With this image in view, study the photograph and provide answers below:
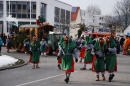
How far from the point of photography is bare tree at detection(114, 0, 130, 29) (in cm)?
6589

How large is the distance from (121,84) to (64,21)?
46.8 meters

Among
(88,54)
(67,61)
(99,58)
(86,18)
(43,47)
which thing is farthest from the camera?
(86,18)

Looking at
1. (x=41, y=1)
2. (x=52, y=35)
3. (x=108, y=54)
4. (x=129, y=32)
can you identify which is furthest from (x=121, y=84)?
(x=41, y=1)

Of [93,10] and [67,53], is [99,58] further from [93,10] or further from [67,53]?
[93,10]

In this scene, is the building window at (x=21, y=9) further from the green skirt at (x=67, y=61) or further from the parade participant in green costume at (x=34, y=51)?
the green skirt at (x=67, y=61)

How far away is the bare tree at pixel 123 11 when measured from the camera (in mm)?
65894

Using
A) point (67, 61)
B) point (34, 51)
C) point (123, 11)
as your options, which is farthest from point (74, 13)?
point (67, 61)

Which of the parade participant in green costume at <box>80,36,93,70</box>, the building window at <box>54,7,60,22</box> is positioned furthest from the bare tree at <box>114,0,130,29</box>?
the parade participant in green costume at <box>80,36,93,70</box>

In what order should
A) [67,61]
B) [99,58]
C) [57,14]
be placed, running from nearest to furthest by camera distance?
1. [67,61]
2. [99,58]
3. [57,14]

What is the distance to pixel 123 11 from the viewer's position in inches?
2625

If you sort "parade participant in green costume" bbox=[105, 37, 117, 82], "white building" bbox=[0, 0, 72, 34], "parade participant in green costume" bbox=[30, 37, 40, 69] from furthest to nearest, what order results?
"white building" bbox=[0, 0, 72, 34]
"parade participant in green costume" bbox=[30, 37, 40, 69]
"parade participant in green costume" bbox=[105, 37, 117, 82]

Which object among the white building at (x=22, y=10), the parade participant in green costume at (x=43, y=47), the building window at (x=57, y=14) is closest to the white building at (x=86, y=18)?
the building window at (x=57, y=14)

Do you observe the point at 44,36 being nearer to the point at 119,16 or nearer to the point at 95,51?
the point at 95,51

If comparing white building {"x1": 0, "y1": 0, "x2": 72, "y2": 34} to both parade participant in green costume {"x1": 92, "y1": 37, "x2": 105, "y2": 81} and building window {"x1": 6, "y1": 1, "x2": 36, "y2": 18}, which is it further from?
parade participant in green costume {"x1": 92, "y1": 37, "x2": 105, "y2": 81}
